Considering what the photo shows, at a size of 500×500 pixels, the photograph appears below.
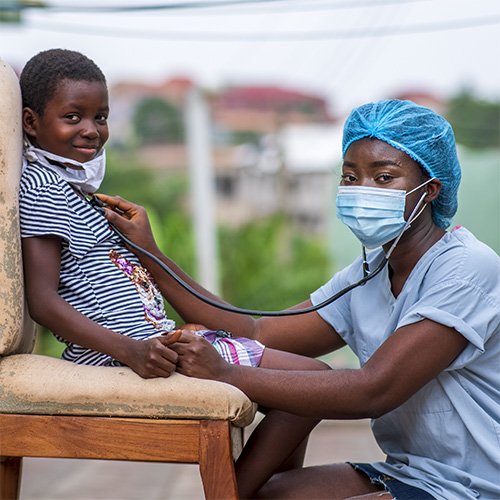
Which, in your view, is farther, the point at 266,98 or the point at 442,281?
the point at 266,98

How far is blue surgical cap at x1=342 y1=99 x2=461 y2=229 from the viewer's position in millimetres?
1746

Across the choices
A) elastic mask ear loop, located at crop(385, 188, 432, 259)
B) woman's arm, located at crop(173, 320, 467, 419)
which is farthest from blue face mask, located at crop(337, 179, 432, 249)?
woman's arm, located at crop(173, 320, 467, 419)

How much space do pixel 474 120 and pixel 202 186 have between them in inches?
319

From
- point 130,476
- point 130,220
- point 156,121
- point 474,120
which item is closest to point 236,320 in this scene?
point 130,220

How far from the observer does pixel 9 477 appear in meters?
1.90

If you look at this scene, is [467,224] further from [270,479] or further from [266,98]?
[266,98]

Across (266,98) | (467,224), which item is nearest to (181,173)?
(266,98)

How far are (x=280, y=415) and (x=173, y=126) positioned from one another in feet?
41.5

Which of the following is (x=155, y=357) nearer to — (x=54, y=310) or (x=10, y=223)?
(x=54, y=310)

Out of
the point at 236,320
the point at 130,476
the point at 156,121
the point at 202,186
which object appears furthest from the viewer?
the point at 156,121

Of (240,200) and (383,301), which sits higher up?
(383,301)

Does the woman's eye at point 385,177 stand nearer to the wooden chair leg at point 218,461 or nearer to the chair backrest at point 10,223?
the wooden chair leg at point 218,461

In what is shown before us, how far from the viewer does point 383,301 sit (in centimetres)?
190

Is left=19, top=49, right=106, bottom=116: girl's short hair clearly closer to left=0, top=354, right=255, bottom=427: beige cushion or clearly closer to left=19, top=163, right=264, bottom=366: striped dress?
left=19, top=163, right=264, bottom=366: striped dress
